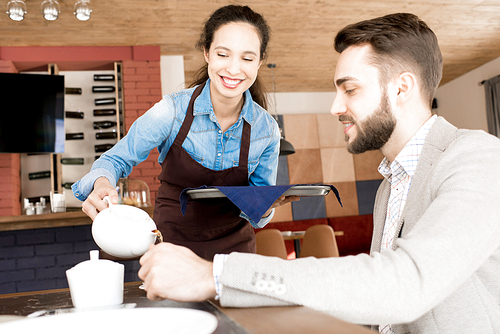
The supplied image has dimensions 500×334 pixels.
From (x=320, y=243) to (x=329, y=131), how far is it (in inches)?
141

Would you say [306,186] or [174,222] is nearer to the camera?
[306,186]

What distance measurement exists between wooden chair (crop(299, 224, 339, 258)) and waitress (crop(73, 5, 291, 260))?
249 centimetres

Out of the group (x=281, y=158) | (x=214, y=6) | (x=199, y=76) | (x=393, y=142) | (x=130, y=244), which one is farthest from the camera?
(x=281, y=158)

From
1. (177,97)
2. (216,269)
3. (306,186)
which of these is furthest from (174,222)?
(216,269)

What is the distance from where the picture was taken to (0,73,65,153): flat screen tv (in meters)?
4.56

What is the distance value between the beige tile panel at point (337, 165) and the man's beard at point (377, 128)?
615 cm

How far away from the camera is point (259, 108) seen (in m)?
1.77

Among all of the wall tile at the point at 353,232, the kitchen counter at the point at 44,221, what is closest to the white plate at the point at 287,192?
the kitchen counter at the point at 44,221

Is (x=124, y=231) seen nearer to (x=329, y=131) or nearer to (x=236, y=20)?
(x=236, y=20)

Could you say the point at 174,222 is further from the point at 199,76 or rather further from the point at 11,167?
the point at 11,167

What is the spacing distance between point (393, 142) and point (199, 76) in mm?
1034

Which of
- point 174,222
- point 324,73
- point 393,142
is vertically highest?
point 324,73

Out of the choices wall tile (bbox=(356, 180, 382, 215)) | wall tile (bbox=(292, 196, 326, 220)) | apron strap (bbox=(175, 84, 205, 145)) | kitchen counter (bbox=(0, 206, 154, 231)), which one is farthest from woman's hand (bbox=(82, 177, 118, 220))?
wall tile (bbox=(356, 180, 382, 215))

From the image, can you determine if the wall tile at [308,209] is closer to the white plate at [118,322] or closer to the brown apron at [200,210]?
the brown apron at [200,210]
